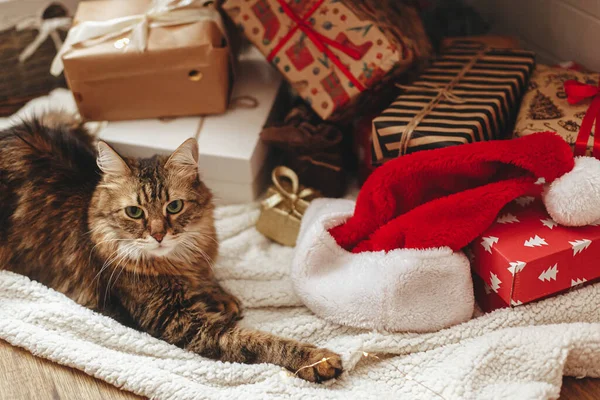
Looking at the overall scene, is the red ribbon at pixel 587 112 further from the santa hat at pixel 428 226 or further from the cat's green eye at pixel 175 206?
the cat's green eye at pixel 175 206

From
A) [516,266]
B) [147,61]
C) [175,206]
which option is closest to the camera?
[516,266]

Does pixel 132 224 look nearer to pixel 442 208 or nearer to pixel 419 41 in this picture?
pixel 442 208

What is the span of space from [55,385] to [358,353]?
64cm

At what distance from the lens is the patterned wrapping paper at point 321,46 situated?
1.54 m

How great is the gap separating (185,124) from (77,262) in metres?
0.56

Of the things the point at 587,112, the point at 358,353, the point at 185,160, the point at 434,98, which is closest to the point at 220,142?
the point at 185,160

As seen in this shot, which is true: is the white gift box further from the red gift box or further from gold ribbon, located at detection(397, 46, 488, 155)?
the red gift box

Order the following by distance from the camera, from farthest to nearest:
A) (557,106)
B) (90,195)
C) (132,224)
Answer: (557,106)
(90,195)
(132,224)

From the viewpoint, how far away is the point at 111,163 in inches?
49.6

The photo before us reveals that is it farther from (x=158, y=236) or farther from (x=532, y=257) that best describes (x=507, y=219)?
(x=158, y=236)

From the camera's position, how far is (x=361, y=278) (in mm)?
1304

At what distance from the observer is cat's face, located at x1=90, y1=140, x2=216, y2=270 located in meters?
1.25

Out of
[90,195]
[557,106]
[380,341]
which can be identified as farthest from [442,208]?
[90,195]

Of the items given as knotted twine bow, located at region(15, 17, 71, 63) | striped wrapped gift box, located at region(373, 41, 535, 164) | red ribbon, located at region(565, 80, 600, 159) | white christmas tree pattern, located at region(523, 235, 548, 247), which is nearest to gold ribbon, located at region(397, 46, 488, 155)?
striped wrapped gift box, located at region(373, 41, 535, 164)
